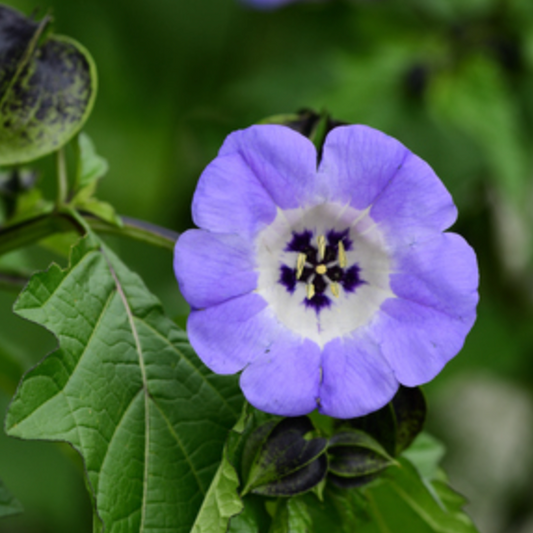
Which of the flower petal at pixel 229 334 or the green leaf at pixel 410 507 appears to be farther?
the green leaf at pixel 410 507

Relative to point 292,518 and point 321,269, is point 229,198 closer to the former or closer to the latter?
point 321,269

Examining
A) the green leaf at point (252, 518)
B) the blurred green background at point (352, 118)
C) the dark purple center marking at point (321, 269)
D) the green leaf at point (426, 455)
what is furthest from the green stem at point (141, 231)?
the blurred green background at point (352, 118)

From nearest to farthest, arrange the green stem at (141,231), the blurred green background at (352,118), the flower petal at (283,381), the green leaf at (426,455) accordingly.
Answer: the flower petal at (283,381) < the green stem at (141,231) < the green leaf at (426,455) < the blurred green background at (352,118)

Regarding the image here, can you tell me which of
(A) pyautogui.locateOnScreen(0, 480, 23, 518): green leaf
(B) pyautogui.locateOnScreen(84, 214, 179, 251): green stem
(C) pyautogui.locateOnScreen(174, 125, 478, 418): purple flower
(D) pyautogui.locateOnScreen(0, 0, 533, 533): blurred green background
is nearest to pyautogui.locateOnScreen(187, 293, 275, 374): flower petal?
(C) pyautogui.locateOnScreen(174, 125, 478, 418): purple flower

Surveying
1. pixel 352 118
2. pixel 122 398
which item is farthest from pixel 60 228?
pixel 352 118

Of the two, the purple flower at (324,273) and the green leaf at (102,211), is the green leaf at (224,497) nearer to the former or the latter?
the purple flower at (324,273)

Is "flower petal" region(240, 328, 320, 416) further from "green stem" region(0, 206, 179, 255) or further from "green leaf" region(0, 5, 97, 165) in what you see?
"green leaf" region(0, 5, 97, 165)
